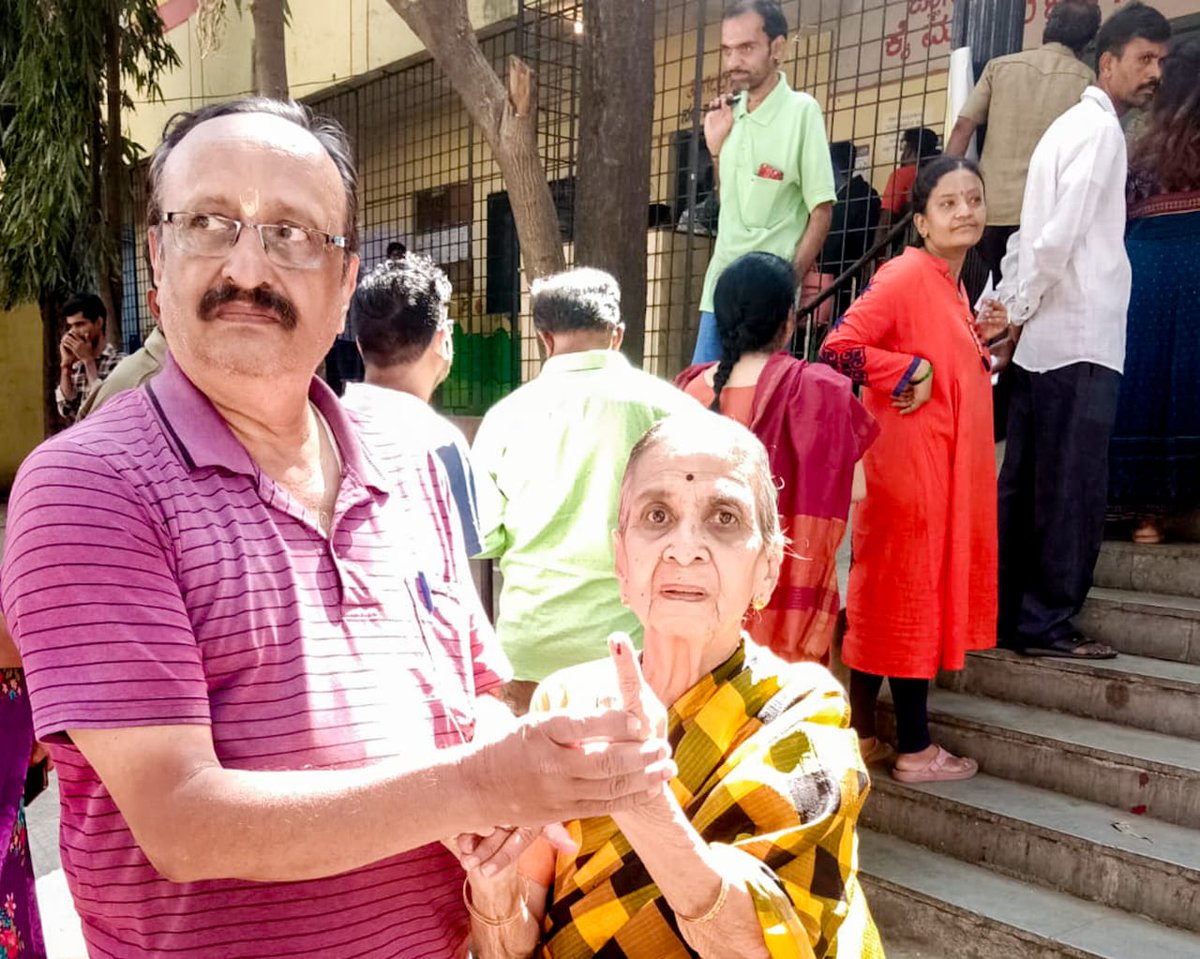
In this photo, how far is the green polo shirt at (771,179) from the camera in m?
3.98

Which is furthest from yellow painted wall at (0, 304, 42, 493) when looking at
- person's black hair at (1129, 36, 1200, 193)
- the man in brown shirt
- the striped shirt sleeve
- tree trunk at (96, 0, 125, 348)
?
the striped shirt sleeve

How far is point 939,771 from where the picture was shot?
342cm

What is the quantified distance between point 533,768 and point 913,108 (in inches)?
254

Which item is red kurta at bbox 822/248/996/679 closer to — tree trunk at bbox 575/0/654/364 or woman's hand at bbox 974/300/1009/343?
woman's hand at bbox 974/300/1009/343

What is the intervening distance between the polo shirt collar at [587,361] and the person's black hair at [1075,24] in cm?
279

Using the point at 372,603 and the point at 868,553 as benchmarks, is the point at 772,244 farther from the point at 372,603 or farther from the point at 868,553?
the point at 372,603

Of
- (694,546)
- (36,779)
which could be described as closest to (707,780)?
(694,546)

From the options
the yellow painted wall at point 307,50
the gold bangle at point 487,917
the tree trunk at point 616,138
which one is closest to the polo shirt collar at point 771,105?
the tree trunk at point 616,138

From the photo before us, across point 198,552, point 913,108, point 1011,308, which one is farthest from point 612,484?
point 913,108

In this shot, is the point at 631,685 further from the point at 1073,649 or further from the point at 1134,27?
the point at 1134,27

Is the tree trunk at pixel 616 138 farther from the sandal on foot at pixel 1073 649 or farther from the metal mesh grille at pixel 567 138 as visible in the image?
the sandal on foot at pixel 1073 649

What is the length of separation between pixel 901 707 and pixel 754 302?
5.00 ft

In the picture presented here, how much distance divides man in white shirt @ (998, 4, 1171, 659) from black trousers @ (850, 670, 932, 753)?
67 cm

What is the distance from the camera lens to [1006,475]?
387cm
